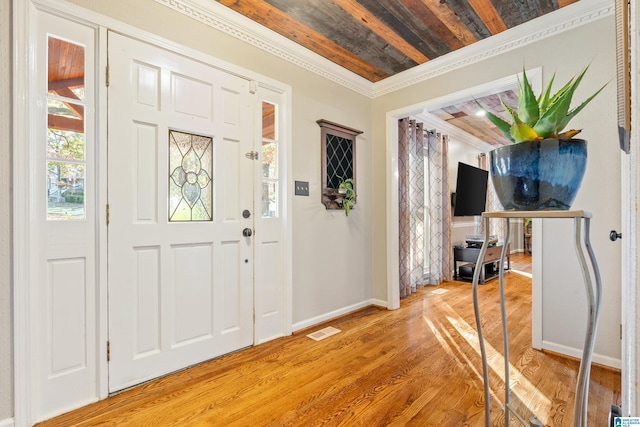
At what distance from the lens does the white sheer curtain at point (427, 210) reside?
428 centimetres

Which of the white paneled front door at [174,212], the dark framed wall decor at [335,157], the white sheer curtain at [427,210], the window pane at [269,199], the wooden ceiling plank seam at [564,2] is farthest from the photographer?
the white sheer curtain at [427,210]

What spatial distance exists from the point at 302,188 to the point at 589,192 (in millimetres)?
2214

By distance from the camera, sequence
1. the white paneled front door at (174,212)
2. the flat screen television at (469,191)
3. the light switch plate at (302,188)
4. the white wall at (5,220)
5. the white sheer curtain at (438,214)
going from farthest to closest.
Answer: the flat screen television at (469,191) < the white sheer curtain at (438,214) < the light switch plate at (302,188) < the white paneled front door at (174,212) < the white wall at (5,220)

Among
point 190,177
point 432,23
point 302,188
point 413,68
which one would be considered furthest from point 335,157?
point 190,177

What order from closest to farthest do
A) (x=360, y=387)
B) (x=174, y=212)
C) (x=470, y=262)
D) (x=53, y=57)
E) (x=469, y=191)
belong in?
(x=53, y=57) < (x=360, y=387) < (x=174, y=212) < (x=470, y=262) < (x=469, y=191)

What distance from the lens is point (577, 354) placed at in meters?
2.21

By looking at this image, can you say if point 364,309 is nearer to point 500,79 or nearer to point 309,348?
point 309,348

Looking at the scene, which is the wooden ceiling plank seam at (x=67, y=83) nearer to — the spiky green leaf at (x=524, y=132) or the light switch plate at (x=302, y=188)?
the light switch plate at (x=302, y=188)

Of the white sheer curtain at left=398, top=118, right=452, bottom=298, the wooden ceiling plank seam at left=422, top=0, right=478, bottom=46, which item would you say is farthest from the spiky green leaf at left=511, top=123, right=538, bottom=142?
the white sheer curtain at left=398, top=118, right=452, bottom=298

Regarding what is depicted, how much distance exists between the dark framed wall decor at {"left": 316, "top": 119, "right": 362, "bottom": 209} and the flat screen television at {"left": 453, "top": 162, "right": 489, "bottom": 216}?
8.01 feet

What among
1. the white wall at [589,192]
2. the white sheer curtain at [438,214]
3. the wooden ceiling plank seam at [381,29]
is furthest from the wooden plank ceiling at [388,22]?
the white sheer curtain at [438,214]

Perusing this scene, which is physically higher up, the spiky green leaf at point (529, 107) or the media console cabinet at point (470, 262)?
the spiky green leaf at point (529, 107)

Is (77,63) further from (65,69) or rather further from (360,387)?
(360,387)

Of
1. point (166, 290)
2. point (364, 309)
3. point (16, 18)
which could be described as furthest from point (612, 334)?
point (16, 18)
